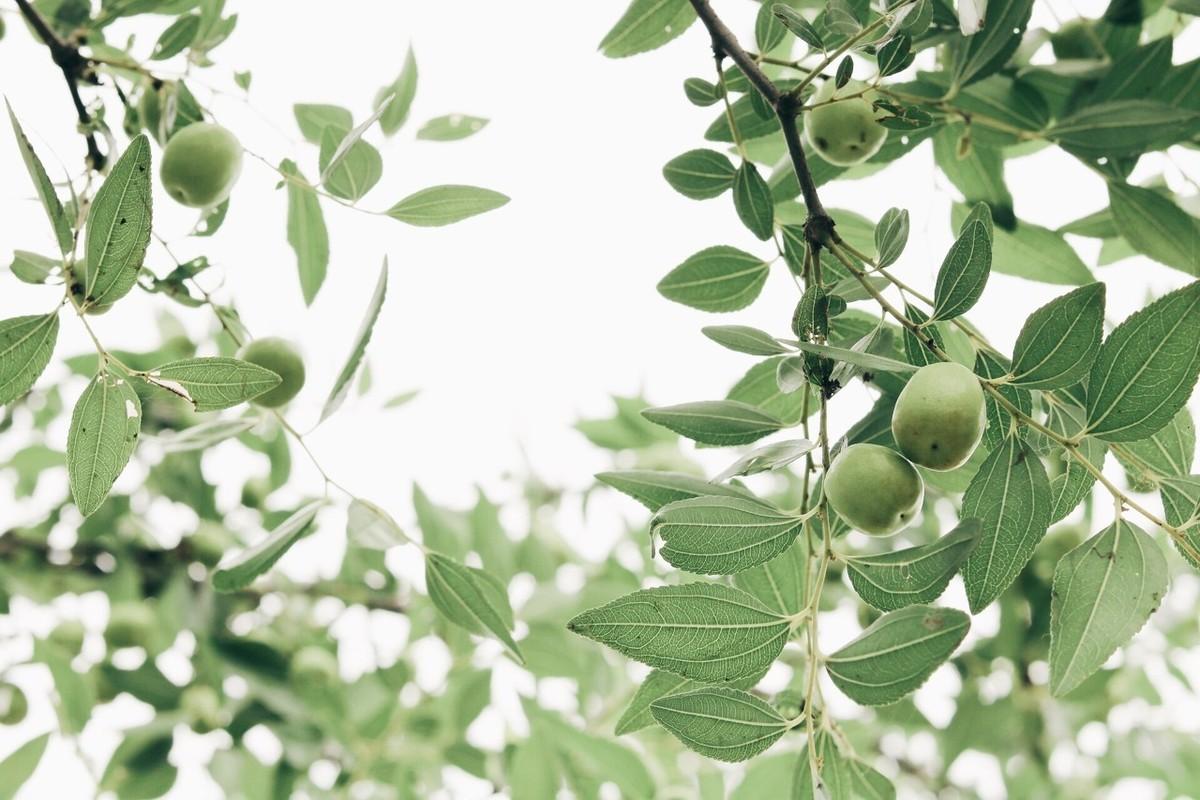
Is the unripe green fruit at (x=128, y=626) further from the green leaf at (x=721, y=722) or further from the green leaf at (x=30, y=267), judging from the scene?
the green leaf at (x=721, y=722)

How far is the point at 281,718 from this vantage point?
2.18 m

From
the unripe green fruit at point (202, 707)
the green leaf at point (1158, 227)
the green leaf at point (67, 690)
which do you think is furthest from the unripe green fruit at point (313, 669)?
the green leaf at point (1158, 227)

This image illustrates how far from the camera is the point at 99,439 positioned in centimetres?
106

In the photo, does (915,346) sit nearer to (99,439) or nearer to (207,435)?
(99,439)

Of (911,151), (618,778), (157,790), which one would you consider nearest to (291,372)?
(911,151)

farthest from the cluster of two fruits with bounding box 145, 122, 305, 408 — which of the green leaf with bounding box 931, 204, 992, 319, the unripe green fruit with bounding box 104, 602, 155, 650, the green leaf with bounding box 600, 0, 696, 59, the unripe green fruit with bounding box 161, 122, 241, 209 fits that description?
the unripe green fruit with bounding box 104, 602, 155, 650

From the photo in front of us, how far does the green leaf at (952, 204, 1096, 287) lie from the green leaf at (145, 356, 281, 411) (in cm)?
100

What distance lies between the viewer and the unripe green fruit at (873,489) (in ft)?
3.11

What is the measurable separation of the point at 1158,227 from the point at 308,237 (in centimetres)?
120

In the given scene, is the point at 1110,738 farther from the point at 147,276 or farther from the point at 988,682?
the point at 147,276

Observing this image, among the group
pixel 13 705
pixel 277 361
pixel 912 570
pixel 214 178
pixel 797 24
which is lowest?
pixel 13 705

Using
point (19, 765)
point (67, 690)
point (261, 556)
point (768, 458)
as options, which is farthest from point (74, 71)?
point (19, 765)

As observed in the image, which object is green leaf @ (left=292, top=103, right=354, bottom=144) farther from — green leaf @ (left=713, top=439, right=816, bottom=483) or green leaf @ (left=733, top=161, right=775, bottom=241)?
green leaf @ (left=713, top=439, right=816, bottom=483)

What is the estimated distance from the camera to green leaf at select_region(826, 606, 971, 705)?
92cm
